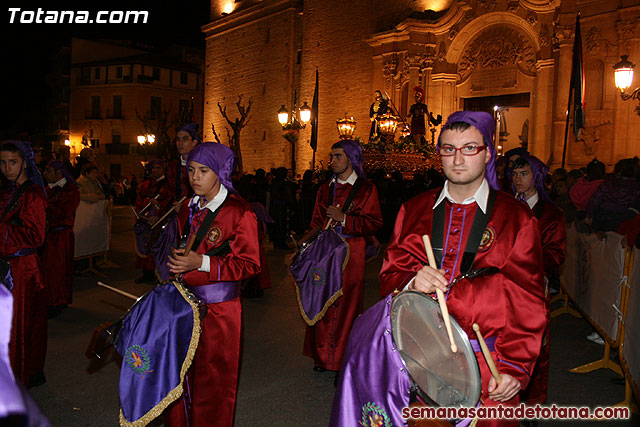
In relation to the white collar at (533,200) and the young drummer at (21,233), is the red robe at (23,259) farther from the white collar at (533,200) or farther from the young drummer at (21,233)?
the white collar at (533,200)

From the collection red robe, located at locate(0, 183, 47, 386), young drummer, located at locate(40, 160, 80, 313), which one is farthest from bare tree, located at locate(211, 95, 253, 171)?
red robe, located at locate(0, 183, 47, 386)

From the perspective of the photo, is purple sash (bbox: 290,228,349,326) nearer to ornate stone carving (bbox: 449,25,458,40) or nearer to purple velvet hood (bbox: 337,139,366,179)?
purple velvet hood (bbox: 337,139,366,179)

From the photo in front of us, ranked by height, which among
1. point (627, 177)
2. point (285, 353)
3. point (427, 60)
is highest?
point (427, 60)

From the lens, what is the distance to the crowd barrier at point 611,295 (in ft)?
15.1

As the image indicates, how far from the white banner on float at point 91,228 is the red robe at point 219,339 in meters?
7.80

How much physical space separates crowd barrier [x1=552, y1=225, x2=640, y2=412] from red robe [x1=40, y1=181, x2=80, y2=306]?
655cm

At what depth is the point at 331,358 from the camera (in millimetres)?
5352

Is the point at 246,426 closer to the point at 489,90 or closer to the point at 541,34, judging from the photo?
the point at 541,34

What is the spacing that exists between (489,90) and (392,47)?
16.4 ft

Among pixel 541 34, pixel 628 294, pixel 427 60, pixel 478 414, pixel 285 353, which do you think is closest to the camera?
pixel 478 414

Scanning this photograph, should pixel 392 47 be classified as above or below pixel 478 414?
above

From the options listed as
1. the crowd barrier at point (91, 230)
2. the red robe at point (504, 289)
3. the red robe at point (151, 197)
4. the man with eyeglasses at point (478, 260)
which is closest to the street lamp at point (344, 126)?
the crowd barrier at point (91, 230)

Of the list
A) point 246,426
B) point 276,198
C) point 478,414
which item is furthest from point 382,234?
point 478,414

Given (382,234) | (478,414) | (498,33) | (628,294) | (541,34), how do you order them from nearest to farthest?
(478,414) → (628,294) → (382,234) → (541,34) → (498,33)
